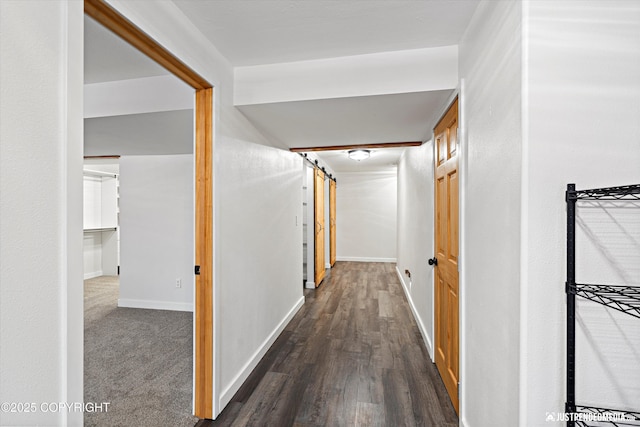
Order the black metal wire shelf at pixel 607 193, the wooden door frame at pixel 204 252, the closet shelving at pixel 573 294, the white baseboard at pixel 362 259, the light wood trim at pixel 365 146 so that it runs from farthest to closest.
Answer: the white baseboard at pixel 362 259 → the light wood trim at pixel 365 146 → the wooden door frame at pixel 204 252 → the closet shelving at pixel 573 294 → the black metal wire shelf at pixel 607 193

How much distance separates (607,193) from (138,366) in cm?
321

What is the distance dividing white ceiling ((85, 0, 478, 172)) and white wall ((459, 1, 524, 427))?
0.30 m

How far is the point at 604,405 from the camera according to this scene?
1023 millimetres

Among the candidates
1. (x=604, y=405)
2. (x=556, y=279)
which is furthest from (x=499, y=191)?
(x=604, y=405)

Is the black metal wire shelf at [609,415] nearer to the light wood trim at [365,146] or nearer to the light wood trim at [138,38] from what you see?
the light wood trim at [138,38]

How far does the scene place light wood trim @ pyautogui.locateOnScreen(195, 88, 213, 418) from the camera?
1910mm

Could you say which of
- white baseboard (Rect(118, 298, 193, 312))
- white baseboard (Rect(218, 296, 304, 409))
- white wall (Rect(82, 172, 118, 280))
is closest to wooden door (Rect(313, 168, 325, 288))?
white baseboard (Rect(218, 296, 304, 409))

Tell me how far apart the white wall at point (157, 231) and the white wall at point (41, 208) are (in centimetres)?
308

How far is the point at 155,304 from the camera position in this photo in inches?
162

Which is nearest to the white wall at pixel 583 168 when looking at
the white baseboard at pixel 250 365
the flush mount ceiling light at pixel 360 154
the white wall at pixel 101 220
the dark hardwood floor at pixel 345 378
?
the dark hardwood floor at pixel 345 378

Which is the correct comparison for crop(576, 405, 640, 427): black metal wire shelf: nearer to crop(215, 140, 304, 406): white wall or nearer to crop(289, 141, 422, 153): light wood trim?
crop(215, 140, 304, 406): white wall

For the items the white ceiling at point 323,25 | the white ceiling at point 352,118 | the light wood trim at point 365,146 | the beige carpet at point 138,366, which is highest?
the white ceiling at point 323,25

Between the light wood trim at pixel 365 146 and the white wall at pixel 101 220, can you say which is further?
the white wall at pixel 101 220

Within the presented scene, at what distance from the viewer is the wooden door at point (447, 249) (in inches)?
80.3
